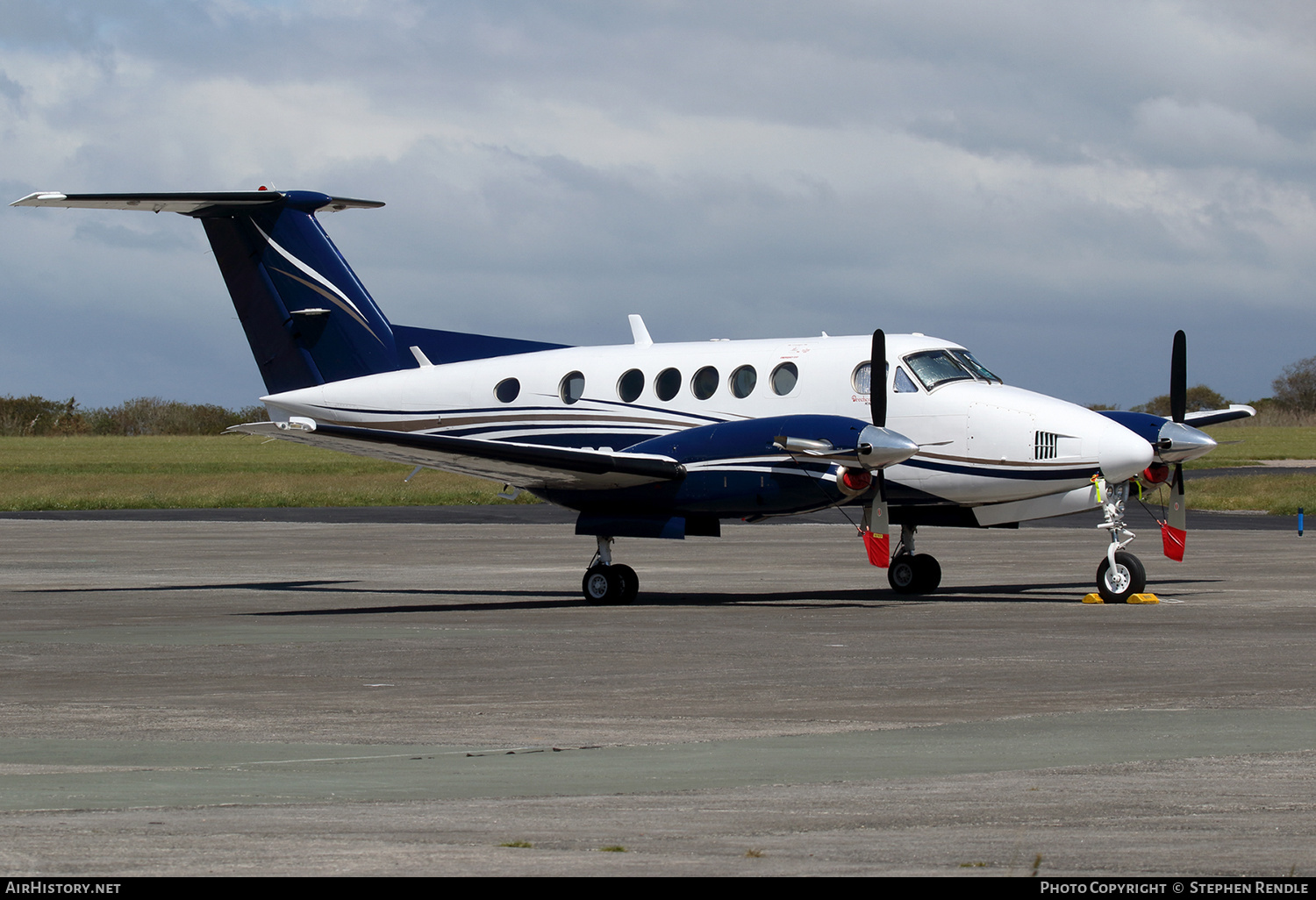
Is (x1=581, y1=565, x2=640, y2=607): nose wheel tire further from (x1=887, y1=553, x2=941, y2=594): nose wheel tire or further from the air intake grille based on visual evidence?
the air intake grille

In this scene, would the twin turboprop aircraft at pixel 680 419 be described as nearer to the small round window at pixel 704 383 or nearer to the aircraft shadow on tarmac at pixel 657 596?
the small round window at pixel 704 383

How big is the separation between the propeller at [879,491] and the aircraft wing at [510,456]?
7.95ft

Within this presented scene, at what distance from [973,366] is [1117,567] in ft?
10.6

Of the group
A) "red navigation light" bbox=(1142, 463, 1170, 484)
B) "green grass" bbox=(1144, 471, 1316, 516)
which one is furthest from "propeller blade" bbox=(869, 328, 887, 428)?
"green grass" bbox=(1144, 471, 1316, 516)

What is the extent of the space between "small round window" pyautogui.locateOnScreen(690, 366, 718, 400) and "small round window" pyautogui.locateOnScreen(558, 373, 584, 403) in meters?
1.79

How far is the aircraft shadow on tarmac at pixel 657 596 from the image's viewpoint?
20.3 metres

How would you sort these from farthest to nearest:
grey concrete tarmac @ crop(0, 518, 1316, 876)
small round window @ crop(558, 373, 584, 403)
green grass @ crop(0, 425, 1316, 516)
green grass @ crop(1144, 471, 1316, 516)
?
1. green grass @ crop(0, 425, 1316, 516)
2. green grass @ crop(1144, 471, 1316, 516)
3. small round window @ crop(558, 373, 584, 403)
4. grey concrete tarmac @ crop(0, 518, 1316, 876)

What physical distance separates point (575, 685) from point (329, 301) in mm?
13191

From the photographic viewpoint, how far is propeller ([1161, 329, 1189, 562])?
836 inches

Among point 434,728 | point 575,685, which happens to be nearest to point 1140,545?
point 575,685

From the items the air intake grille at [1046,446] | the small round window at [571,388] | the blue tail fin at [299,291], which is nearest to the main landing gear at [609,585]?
the small round window at [571,388]

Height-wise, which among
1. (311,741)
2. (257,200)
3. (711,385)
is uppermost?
(257,200)
